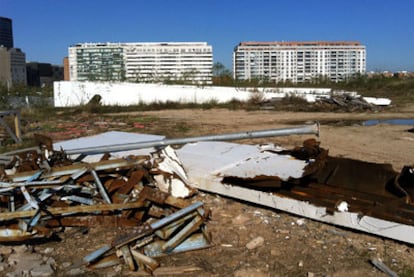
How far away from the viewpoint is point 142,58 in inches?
1373

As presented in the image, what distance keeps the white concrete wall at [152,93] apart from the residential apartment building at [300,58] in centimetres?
2384

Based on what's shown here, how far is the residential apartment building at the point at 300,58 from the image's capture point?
46844 millimetres

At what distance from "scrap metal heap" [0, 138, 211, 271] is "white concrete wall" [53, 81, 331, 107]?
1738cm

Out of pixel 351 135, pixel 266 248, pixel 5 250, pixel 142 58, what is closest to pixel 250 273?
pixel 266 248

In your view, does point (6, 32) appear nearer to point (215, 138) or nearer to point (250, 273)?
point (215, 138)

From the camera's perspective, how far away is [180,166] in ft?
15.9

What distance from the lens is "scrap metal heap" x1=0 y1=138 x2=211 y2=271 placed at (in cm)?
338

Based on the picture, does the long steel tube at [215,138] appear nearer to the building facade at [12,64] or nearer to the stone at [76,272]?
the stone at [76,272]

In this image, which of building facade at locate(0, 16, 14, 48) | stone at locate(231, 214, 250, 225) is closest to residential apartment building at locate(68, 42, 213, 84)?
stone at locate(231, 214, 250, 225)

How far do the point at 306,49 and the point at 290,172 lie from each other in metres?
45.9

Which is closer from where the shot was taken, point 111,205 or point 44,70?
point 111,205

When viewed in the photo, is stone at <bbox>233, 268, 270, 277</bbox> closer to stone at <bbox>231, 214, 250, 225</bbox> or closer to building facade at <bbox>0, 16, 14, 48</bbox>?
stone at <bbox>231, 214, 250, 225</bbox>

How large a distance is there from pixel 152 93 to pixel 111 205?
2016cm

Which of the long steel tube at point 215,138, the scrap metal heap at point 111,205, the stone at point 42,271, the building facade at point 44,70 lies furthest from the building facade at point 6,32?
the stone at point 42,271
